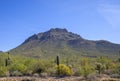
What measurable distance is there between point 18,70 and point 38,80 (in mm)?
23869

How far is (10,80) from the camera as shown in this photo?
56.1 meters

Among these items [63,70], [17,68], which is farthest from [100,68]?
[17,68]

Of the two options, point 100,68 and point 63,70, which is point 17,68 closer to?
point 63,70

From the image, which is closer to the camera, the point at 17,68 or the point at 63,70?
the point at 63,70

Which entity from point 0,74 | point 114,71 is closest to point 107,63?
point 114,71

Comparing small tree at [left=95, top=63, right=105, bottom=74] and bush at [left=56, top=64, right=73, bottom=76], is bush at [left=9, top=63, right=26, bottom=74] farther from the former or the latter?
small tree at [left=95, top=63, right=105, bottom=74]

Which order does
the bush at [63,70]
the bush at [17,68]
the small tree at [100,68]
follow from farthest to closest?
the bush at [17,68], the small tree at [100,68], the bush at [63,70]

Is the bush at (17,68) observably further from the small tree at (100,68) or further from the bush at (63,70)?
the small tree at (100,68)

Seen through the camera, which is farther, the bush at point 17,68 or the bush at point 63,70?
the bush at point 17,68

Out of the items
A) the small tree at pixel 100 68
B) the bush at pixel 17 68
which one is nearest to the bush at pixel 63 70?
the small tree at pixel 100 68

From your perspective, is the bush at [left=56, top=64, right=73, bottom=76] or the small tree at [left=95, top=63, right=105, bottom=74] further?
the small tree at [left=95, top=63, right=105, bottom=74]

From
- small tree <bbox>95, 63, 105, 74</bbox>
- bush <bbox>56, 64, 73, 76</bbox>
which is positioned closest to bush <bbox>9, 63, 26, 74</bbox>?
bush <bbox>56, 64, 73, 76</bbox>

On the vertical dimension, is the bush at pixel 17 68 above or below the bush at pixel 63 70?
above

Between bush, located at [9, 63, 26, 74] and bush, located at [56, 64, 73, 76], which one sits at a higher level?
bush, located at [9, 63, 26, 74]
